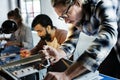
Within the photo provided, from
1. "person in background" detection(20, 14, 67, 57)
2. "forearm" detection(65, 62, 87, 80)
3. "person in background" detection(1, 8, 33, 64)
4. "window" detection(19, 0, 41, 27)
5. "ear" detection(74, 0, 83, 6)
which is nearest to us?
"forearm" detection(65, 62, 87, 80)

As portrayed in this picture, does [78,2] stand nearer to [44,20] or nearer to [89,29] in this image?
[89,29]

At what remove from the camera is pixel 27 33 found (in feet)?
9.18

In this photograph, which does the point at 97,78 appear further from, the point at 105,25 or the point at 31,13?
the point at 31,13

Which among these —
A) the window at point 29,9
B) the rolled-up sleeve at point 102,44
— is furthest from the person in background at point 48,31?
the window at point 29,9

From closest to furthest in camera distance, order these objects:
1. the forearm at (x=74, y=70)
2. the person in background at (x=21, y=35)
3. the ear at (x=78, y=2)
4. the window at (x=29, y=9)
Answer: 1. the forearm at (x=74, y=70)
2. the ear at (x=78, y=2)
3. the person in background at (x=21, y=35)
4. the window at (x=29, y=9)

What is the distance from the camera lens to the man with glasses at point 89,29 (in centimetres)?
79

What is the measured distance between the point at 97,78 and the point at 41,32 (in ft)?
3.64

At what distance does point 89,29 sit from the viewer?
1.30 metres

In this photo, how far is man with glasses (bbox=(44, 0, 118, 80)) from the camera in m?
0.79

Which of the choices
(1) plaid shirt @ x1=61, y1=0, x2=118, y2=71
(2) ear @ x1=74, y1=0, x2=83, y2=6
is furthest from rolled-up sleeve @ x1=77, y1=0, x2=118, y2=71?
(2) ear @ x1=74, y1=0, x2=83, y2=6

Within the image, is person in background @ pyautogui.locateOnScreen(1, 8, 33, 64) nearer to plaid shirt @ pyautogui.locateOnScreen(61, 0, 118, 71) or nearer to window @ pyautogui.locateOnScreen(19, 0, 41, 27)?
plaid shirt @ pyautogui.locateOnScreen(61, 0, 118, 71)

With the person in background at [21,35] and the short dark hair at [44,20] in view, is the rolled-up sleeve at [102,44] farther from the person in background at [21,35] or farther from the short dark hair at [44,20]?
the person in background at [21,35]

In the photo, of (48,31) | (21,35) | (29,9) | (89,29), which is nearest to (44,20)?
(48,31)

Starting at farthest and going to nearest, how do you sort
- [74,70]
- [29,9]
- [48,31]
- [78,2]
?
1. [29,9]
2. [48,31]
3. [78,2]
4. [74,70]
